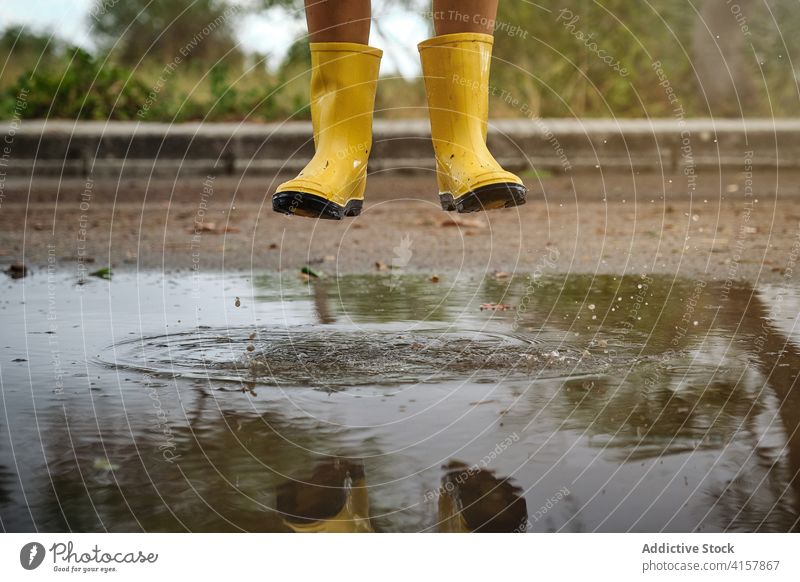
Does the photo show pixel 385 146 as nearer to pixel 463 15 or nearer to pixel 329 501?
pixel 463 15

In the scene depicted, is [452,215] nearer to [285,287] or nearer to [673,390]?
[285,287]

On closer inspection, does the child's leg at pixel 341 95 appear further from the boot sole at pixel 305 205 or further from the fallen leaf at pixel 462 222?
the fallen leaf at pixel 462 222

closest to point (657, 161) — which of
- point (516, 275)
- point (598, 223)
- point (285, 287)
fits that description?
point (598, 223)

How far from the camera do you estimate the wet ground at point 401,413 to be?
1899 mm

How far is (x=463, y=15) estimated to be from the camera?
134 inches

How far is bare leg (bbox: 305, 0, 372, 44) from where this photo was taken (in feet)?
11.2

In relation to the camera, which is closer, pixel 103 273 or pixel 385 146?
pixel 103 273

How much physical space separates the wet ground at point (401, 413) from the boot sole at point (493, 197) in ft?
1.21

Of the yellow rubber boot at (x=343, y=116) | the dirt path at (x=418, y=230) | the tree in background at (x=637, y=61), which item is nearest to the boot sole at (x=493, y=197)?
the yellow rubber boot at (x=343, y=116)

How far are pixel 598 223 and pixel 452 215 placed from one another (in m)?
0.83

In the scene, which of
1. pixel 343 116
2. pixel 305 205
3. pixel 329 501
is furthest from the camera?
pixel 343 116

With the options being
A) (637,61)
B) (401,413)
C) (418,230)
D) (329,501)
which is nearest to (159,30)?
(637,61)

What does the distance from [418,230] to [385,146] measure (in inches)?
99.7

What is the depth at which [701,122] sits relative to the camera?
9406 mm
